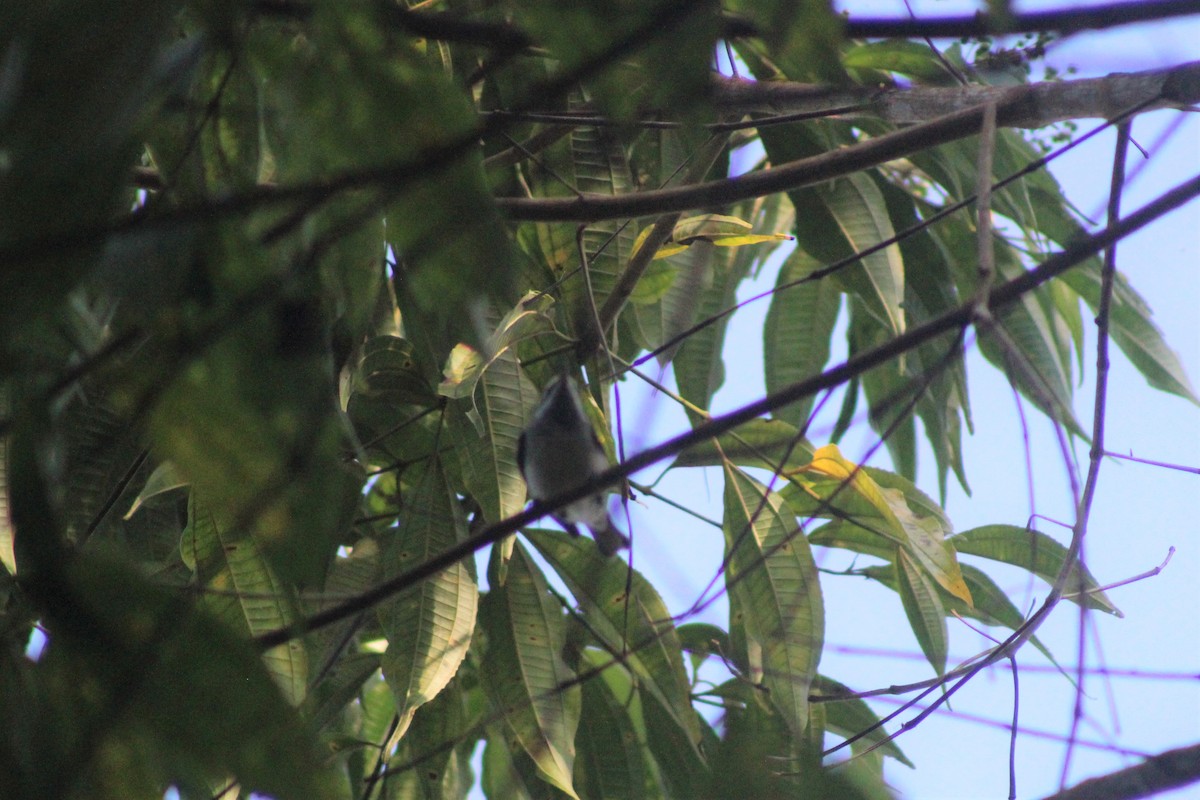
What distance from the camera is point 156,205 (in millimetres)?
1343

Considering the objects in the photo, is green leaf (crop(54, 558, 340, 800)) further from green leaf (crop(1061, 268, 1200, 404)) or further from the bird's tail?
green leaf (crop(1061, 268, 1200, 404))

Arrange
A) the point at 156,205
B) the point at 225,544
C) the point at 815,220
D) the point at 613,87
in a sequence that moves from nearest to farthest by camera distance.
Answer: the point at 613,87, the point at 156,205, the point at 225,544, the point at 815,220

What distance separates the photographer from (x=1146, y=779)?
1193 mm

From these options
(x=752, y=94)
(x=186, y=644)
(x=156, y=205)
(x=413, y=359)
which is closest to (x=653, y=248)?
(x=752, y=94)

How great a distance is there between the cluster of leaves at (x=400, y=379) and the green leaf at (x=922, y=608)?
0.02m

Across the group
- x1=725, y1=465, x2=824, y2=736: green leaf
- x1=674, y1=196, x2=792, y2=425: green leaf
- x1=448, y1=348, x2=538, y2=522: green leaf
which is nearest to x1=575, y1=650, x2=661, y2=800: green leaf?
x1=725, y1=465, x2=824, y2=736: green leaf

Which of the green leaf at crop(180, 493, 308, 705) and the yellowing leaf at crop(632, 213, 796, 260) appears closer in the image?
the green leaf at crop(180, 493, 308, 705)

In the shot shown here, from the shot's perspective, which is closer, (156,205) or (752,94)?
(156,205)

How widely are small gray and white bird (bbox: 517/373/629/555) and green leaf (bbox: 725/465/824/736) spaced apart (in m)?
0.32

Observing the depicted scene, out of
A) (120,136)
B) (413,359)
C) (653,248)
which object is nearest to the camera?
(120,136)

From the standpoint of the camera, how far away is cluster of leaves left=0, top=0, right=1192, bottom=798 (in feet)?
3.47

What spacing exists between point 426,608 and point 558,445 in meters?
0.50

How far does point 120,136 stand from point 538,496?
71.8 inches

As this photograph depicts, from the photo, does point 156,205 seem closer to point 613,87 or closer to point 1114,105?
point 613,87
